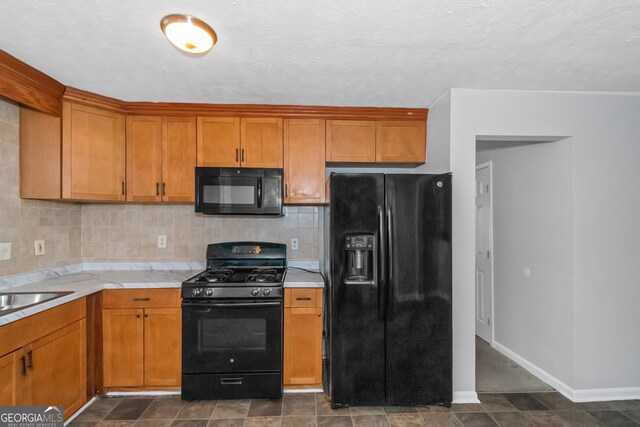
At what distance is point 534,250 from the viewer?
267 cm

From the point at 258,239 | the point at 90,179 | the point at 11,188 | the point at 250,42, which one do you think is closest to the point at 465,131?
the point at 250,42

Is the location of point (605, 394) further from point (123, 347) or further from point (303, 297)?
point (123, 347)

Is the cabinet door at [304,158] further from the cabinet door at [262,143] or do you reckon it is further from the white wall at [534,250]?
the white wall at [534,250]

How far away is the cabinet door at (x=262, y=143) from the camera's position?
2.57 meters

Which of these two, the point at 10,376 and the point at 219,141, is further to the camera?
the point at 219,141

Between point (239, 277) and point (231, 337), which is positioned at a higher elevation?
point (239, 277)

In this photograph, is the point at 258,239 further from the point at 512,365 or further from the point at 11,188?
the point at 512,365

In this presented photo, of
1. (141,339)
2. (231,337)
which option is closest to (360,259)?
(231,337)

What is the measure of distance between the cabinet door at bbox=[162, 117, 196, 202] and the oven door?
965 millimetres

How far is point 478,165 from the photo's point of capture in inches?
139

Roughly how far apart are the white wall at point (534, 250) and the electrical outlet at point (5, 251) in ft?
13.4

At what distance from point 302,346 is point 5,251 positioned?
220cm

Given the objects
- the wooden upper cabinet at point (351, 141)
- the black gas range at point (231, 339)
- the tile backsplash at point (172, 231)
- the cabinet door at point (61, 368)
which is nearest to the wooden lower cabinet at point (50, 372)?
the cabinet door at point (61, 368)

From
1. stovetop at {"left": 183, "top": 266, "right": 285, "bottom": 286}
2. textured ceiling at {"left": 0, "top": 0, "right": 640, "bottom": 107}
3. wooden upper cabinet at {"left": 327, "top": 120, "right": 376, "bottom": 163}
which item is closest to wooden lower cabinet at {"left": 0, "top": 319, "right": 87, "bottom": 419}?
stovetop at {"left": 183, "top": 266, "right": 285, "bottom": 286}
